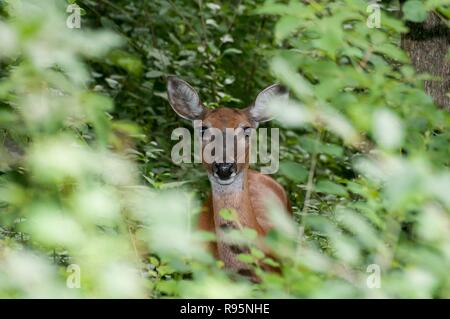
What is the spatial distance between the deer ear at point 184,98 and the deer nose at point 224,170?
600mm

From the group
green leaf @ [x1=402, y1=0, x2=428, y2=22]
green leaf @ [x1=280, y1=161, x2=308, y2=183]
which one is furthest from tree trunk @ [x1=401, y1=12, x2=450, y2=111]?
green leaf @ [x1=280, y1=161, x2=308, y2=183]

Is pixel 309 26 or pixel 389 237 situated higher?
pixel 309 26

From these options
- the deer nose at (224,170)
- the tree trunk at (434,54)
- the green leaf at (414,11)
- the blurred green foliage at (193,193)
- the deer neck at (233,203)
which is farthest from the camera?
the deer nose at (224,170)

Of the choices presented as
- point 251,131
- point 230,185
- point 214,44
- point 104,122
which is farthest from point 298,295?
point 214,44

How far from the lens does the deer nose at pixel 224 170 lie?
589cm

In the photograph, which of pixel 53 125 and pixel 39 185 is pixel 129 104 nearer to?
pixel 39 185

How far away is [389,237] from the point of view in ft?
9.87

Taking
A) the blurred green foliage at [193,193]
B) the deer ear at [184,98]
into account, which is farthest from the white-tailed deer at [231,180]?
the blurred green foliage at [193,193]

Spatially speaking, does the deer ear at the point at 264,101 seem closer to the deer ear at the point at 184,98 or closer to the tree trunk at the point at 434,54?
the deer ear at the point at 184,98

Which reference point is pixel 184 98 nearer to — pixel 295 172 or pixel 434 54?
pixel 434 54

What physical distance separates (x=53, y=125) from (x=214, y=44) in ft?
20.0

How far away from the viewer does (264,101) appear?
6.42 meters

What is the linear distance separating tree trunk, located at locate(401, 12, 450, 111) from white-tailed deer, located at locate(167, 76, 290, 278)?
1023 mm
